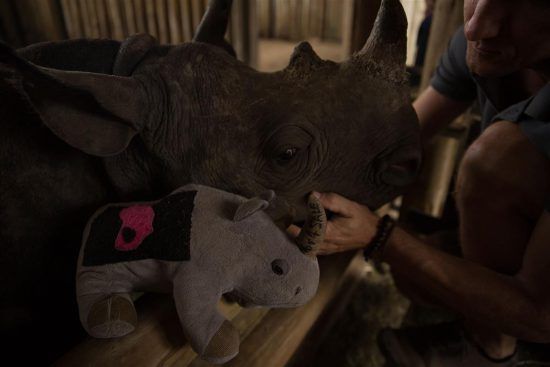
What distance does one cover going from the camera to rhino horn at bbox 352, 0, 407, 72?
1.38 metres

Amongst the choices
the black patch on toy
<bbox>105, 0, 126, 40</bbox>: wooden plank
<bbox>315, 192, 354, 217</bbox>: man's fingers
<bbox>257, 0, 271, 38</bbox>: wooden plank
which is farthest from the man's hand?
<bbox>257, 0, 271, 38</bbox>: wooden plank

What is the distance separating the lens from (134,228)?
3.52 feet

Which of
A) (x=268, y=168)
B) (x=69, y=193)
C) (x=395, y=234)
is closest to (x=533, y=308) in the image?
(x=395, y=234)

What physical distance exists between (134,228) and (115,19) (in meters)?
4.53

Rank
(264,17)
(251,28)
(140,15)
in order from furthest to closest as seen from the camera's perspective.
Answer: (264,17) < (140,15) < (251,28)

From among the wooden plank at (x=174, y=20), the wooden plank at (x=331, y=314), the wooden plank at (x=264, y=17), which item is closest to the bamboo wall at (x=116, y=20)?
the wooden plank at (x=174, y=20)

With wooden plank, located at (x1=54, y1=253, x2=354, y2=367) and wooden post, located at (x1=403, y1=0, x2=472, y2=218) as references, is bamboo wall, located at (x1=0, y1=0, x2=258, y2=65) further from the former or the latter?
wooden plank, located at (x1=54, y1=253, x2=354, y2=367)

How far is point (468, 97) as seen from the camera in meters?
2.49

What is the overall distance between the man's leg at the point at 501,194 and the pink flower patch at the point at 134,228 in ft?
4.87

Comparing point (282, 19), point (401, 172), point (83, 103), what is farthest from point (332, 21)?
point (83, 103)

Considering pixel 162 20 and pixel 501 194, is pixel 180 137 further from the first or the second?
pixel 162 20

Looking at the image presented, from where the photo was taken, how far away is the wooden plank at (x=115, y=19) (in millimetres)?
4674

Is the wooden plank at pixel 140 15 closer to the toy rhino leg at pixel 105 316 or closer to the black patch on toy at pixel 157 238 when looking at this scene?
the black patch on toy at pixel 157 238

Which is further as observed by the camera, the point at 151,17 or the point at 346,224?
the point at 151,17
